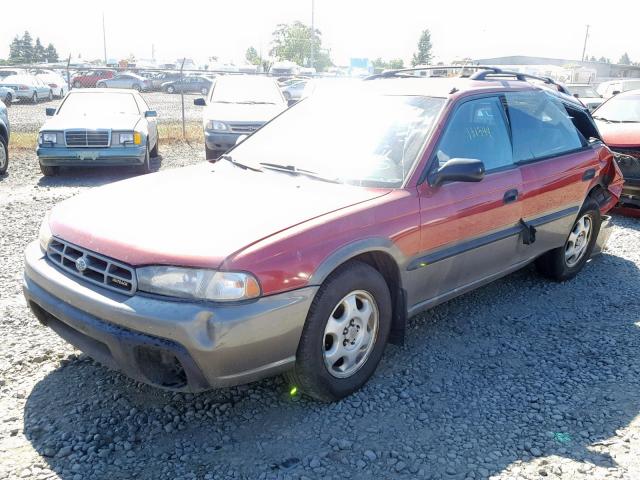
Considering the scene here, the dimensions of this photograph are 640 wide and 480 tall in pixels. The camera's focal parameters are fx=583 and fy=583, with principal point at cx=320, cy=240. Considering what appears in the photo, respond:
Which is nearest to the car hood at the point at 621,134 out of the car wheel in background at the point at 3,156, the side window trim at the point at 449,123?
the side window trim at the point at 449,123

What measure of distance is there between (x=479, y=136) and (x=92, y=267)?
2668 mm

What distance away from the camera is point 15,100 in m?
28.5

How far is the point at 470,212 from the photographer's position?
3.80 metres

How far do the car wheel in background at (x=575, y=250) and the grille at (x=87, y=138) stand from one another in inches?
278

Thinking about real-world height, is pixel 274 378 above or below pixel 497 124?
below

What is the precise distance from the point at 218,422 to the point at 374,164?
1751 mm

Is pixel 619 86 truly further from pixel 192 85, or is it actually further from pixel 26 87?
pixel 192 85

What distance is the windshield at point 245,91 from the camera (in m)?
12.1

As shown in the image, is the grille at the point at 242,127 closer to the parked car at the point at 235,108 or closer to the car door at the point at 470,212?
the parked car at the point at 235,108

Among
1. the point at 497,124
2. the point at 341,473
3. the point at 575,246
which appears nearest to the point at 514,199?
the point at 497,124

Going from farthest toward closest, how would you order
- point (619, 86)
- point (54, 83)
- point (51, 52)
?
point (51, 52) < point (54, 83) < point (619, 86)

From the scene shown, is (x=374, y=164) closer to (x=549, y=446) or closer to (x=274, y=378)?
(x=274, y=378)

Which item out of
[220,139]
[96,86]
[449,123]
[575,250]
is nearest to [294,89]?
[96,86]

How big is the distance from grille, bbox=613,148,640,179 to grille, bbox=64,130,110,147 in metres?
7.48
